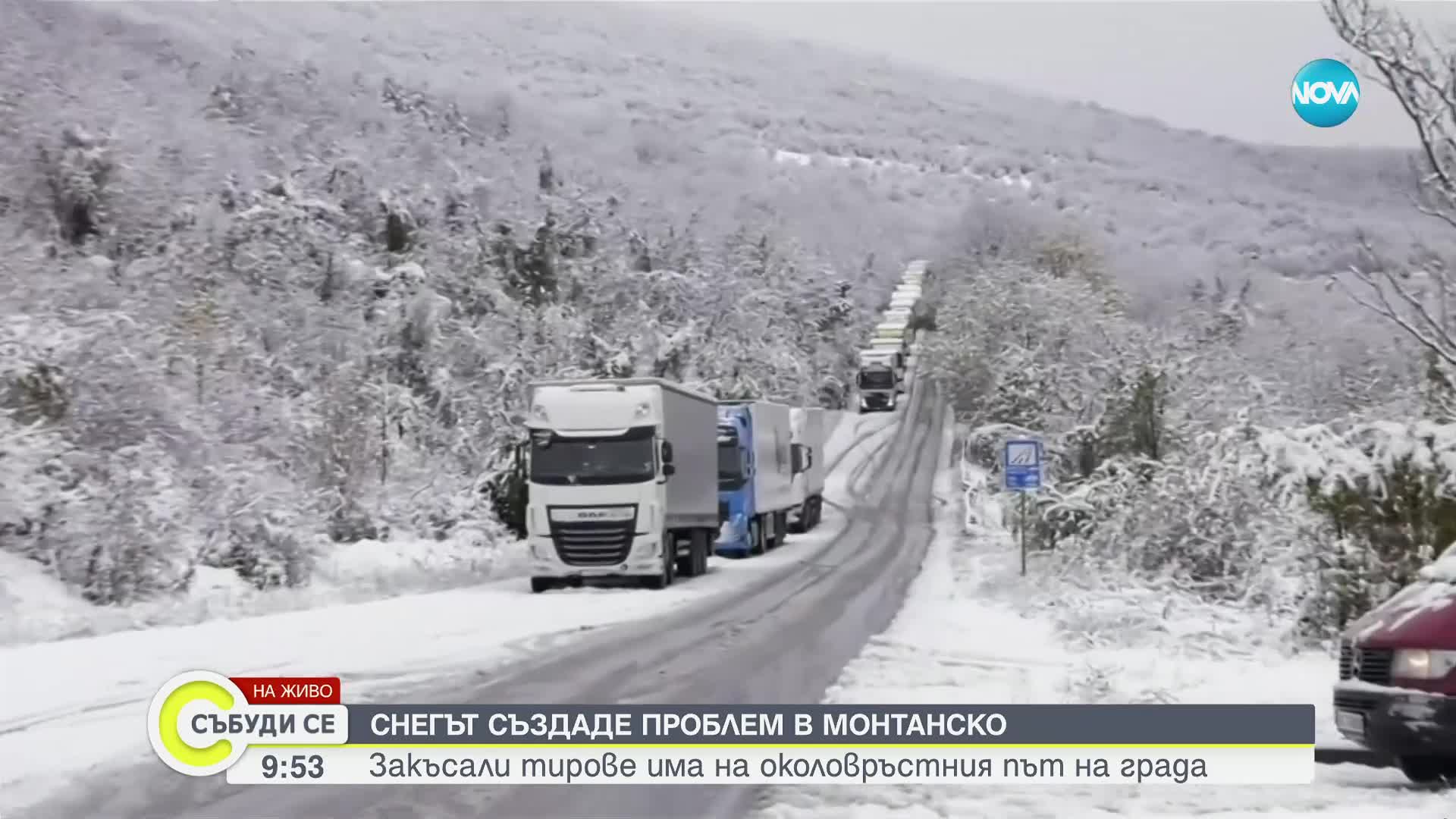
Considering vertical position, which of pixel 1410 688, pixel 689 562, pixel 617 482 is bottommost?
pixel 689 562

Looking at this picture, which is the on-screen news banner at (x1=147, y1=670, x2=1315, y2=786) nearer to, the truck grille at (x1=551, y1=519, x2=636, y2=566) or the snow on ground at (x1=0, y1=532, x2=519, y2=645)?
the snow on ground at (x1=0, y1=532, x2=519, y2=645)

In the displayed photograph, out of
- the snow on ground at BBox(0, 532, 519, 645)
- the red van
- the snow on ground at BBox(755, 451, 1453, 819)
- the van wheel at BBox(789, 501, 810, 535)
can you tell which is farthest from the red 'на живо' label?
the van wheel at BBox(789, 501, 810, 535)

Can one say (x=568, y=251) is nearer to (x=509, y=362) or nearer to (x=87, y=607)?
(x=509, y=362)

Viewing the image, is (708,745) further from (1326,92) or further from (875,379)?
(875,379)

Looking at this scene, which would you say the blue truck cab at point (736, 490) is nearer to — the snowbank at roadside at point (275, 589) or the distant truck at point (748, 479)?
the distant truck at point (748, 479)

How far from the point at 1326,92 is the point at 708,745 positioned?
4.12 metres

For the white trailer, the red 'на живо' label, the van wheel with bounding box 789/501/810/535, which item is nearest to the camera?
the red 'на живо' label

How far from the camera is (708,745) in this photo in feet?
18.8

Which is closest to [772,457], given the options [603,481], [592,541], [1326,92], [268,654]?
[592,541]

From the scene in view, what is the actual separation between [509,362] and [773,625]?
23.6 meters

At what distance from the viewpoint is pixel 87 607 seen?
17875mm

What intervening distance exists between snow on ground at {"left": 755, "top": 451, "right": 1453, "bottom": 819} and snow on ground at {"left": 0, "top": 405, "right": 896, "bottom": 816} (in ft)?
9.74

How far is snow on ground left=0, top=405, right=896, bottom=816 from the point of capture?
26.5ft

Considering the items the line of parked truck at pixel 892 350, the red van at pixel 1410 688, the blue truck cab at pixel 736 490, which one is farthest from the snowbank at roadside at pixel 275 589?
the line of parked truck at pixel 892 350
